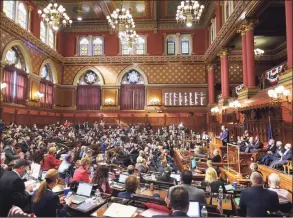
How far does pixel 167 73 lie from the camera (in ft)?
71.5

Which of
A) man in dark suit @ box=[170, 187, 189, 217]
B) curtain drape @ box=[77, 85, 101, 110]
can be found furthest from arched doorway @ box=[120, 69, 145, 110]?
man in dark suit @ box=[170, 187, 189, 217]

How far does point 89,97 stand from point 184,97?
8571 millimetres

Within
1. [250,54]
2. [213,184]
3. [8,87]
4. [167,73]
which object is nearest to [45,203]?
[213,184]

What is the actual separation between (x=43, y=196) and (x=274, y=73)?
12.6 meters

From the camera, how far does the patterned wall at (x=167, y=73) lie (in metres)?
21.6

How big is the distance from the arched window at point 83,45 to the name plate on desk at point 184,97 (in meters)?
8.06

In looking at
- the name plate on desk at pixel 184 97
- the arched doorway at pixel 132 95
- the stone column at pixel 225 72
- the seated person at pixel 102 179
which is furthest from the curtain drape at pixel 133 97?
the seated person at pixel 102 179

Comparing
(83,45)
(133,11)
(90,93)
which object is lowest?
(90,93)

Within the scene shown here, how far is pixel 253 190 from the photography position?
3.26 metres

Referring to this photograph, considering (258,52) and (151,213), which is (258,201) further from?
(258,52)

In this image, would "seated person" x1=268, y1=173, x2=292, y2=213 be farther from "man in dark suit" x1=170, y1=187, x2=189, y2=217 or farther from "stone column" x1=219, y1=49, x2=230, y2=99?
"stone column" x1=219, y1=49, x2=230, y2=99

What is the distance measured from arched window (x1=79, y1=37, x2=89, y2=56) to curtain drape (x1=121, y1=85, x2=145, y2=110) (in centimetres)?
508

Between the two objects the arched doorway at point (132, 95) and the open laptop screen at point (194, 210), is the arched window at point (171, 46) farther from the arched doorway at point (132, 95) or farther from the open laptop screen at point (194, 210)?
the open laptop screen at point (194, 210)

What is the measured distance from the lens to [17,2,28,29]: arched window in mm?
15281
